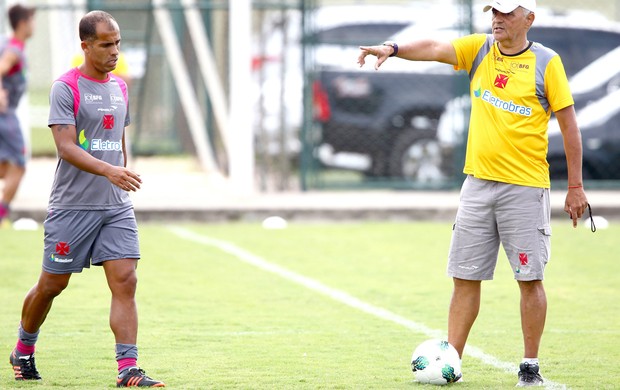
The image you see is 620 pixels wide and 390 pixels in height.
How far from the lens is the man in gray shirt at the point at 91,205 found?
20.0 feet

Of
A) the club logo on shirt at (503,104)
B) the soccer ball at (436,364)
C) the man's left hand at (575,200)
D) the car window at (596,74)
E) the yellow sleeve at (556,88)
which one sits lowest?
the soccer ball at (436,364)

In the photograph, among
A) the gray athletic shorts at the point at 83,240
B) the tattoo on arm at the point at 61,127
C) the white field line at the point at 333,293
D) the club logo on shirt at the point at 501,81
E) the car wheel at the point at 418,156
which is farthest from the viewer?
the car wheel at the point at 418,156

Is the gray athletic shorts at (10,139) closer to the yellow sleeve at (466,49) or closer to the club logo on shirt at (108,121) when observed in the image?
the club logo on shirt at (108,121)

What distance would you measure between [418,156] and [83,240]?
11.4m

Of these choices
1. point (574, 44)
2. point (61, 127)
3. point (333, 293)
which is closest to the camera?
point (61, 127)

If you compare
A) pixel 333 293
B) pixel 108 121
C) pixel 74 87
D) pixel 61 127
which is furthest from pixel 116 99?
pixel 333 293

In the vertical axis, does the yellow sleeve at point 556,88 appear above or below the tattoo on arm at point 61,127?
above

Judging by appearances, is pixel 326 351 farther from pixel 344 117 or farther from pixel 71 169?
pixel 344 117

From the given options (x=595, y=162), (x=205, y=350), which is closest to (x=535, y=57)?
(x=205, y=350)

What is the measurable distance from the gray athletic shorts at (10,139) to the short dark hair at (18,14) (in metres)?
0.92

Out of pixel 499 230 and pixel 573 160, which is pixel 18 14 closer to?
pixel 499 230

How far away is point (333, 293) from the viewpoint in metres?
9.49

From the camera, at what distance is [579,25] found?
16891 millimetres

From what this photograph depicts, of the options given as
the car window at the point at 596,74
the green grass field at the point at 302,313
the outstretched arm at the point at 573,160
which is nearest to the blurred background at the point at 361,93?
the car window at the point at 596,74
